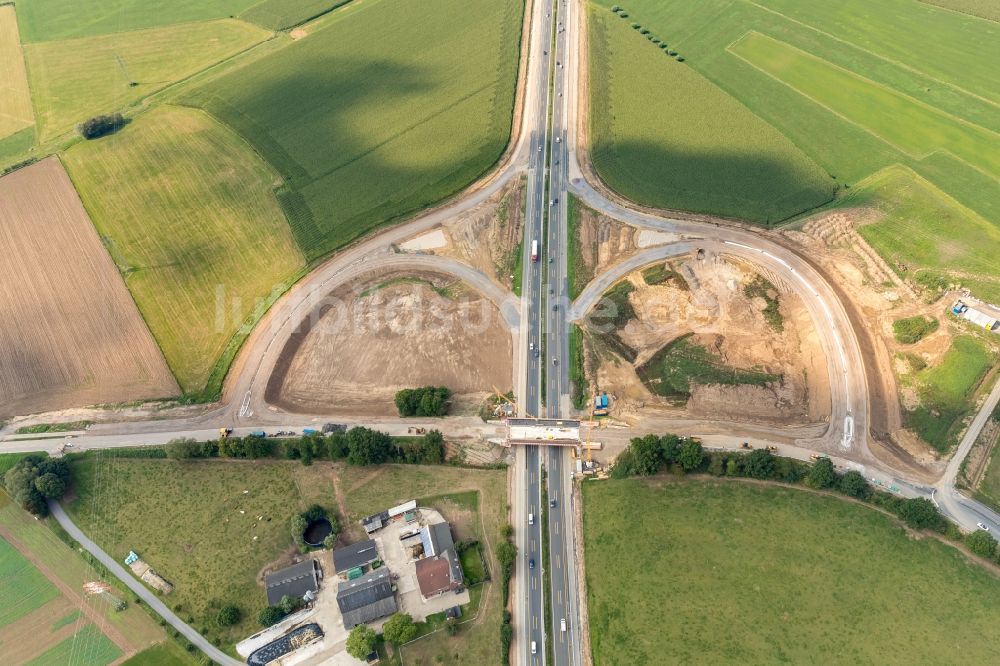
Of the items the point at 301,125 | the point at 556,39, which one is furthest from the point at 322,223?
the point at 556,39

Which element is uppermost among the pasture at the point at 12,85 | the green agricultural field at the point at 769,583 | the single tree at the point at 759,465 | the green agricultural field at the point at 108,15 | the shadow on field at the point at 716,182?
the green agricultural field at the point at 108,15

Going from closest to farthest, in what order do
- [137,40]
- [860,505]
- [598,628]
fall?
[598,628]
[860,505]
[137,40]

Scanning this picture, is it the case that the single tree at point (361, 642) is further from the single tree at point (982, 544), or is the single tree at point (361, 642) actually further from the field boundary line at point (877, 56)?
the field boundary line at point (877, 56)

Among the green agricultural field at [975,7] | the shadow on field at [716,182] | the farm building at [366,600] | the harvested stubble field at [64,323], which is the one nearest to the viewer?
the farm building at [366,600]

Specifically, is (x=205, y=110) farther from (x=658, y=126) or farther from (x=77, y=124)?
(x=658, y=126)

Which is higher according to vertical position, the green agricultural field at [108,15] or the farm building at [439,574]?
the green agricultural field at [108,15]

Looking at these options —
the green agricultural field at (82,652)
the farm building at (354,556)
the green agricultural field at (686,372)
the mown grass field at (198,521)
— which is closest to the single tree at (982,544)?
the green agricultural field at (686,372)

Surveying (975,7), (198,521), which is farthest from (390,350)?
(975,7)

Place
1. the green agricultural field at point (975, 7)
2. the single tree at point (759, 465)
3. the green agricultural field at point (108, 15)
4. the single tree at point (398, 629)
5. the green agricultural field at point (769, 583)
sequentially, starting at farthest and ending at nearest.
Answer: the green agricultural field at point (108, 15), the green agricultural field at point (975, 7), the single tree at point (759, 465), the single tree at point (398, 629), the green agricultural field at point (769, 583)
